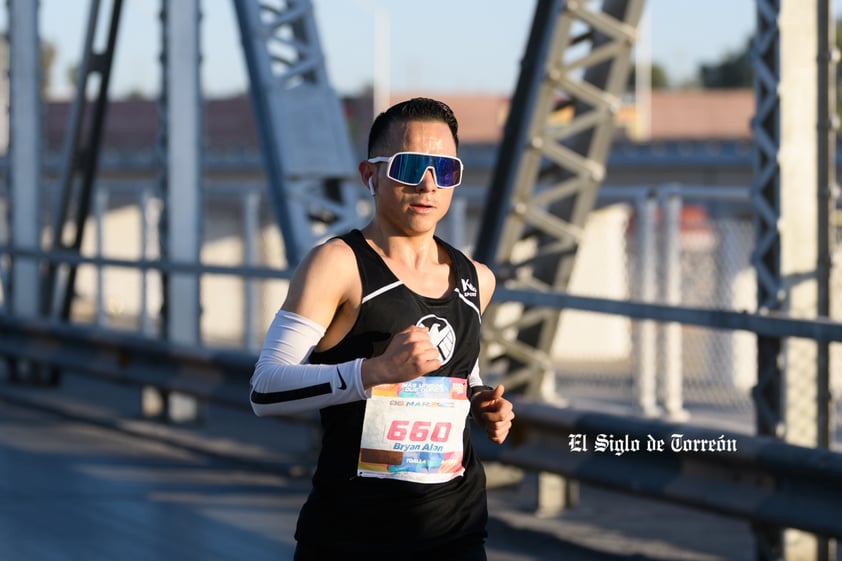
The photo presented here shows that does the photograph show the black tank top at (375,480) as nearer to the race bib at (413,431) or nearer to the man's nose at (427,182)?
the race bib at (413,431)

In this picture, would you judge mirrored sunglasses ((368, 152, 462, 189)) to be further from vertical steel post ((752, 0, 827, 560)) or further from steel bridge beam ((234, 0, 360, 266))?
steel bridge beam ((234, 0, 360, 266))

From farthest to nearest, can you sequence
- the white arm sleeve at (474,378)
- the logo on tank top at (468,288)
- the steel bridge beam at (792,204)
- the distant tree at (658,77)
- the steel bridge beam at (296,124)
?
1. the distant tree at (658,77)
2. the steel bridge beam at (296,124)
3. the steel bridge beam at (792,204)
4. the white arm sleeve at (474,378)
5. the logo on tank top at (468,288)

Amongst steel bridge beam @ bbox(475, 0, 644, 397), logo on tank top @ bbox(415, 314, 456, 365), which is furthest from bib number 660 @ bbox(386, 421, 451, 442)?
steel bridge beam @ bbox(475, 0, 644, 397)

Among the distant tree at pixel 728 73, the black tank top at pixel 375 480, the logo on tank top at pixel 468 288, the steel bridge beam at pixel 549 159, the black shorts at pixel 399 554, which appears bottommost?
the black shorts at pixel 399 554

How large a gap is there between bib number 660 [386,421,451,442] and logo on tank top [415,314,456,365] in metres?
0.16

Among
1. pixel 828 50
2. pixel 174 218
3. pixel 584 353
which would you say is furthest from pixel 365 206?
pixel 828 50

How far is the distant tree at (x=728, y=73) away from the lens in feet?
500

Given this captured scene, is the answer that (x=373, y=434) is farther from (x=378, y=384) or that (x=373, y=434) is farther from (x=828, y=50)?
(x=828, y=50)

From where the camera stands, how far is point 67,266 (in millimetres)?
14555

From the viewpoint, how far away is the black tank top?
389 cm

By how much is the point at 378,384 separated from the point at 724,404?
814 centimetres

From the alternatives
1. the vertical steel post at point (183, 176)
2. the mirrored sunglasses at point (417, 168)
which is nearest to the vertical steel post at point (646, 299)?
the vertical steel post at point (183, 176)

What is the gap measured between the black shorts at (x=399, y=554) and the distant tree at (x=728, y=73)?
148 m

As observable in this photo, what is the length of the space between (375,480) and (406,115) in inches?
34.3
